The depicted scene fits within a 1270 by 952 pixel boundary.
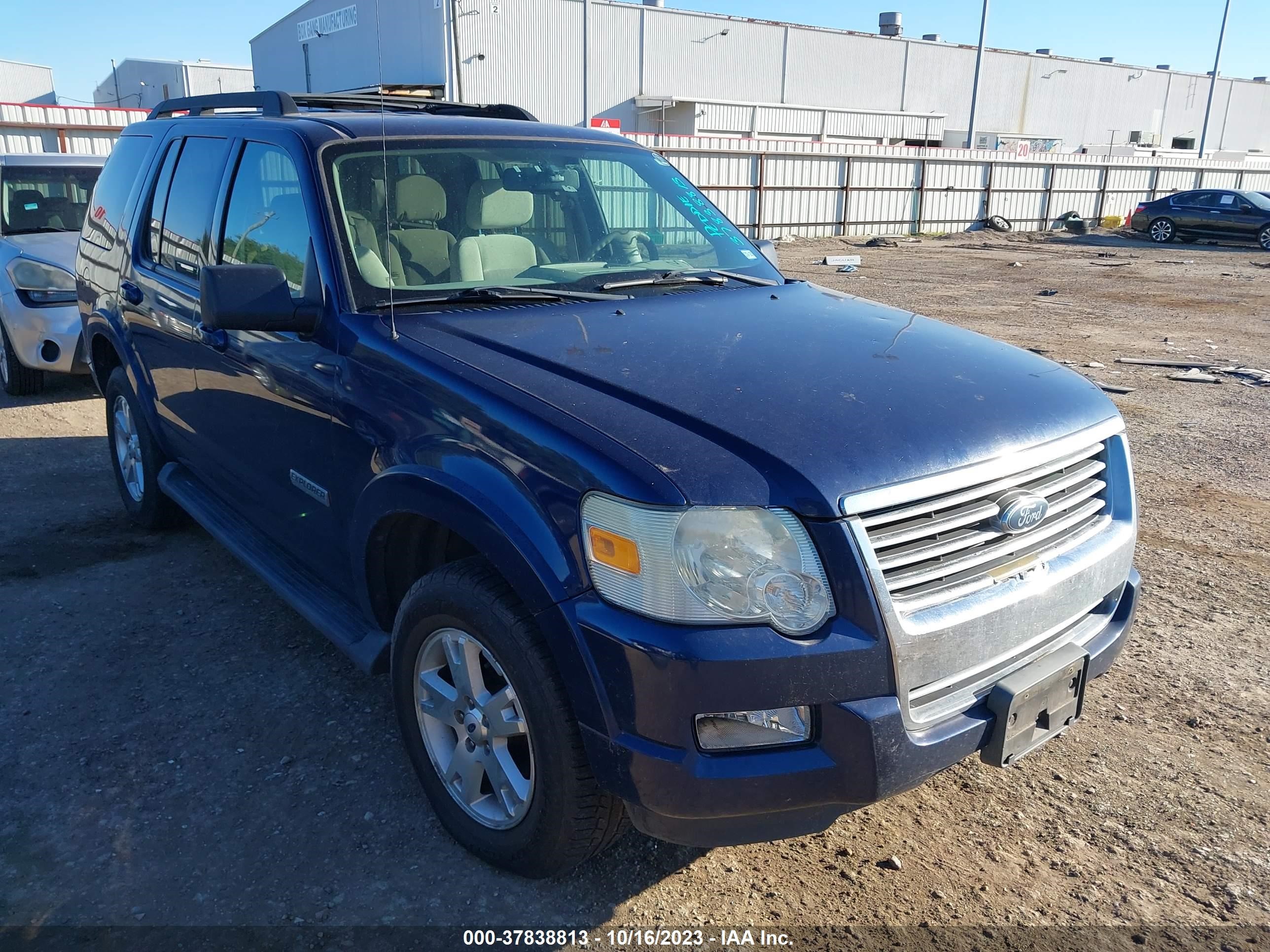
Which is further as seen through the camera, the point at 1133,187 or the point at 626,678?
the point at 1133,187

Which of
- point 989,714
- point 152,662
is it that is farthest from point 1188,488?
point 152,662

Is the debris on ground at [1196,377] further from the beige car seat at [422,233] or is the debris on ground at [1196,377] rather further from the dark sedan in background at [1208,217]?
the dark sedan in background at [1208,217]

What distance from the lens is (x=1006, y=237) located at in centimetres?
2945

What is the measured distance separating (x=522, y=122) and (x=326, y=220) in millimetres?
1256

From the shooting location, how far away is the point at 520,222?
138 inches

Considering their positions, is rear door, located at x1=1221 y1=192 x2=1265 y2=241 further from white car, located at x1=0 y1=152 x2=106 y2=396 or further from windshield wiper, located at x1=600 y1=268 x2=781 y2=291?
windshield wiper, located at x1=600 y1=268 x2=781 y2=291

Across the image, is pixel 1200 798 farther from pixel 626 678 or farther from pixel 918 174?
pixel 918 174

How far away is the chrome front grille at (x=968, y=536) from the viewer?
2117 millimetres

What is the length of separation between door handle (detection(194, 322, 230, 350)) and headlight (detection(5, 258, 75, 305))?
14.8 feet

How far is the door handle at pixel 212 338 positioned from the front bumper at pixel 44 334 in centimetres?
431

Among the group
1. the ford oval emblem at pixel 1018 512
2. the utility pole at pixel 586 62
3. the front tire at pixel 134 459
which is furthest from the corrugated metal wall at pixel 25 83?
the ford oval emblem at pixel 1018 512

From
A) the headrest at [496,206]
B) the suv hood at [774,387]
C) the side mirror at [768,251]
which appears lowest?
the suv hood at [774,387]

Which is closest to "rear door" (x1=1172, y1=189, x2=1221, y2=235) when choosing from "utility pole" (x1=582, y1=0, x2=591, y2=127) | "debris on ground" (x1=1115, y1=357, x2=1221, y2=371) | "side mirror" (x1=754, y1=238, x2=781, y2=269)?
"utility pole" (x1=582, y1=0, x2=591, y2=127)

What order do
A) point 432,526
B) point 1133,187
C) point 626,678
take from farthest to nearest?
point 1133,187 < point 432,526 < point 626,678
